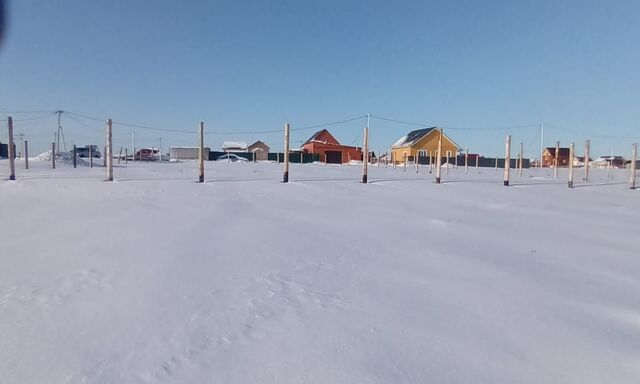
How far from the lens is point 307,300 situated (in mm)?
2920

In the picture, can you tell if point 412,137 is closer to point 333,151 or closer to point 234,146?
point 333,151

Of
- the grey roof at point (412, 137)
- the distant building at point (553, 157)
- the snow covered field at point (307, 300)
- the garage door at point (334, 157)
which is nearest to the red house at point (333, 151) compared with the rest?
the garage door at point (334, 157)

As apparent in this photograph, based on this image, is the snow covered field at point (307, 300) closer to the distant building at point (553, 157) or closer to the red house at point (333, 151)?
the red house at point (333, 151)

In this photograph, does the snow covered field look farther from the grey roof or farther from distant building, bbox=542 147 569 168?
distant building, bbox=542 147 569 168

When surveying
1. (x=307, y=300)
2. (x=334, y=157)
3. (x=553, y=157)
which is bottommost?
(x=307, y=300)

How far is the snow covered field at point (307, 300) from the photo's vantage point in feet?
6.68

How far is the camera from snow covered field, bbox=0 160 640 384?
2.04 metres

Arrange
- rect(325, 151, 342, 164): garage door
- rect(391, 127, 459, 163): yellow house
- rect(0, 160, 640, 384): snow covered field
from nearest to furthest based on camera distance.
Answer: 1. rect(0, 160, 640, 384): snow covered field
2. rect(391, 127, 459, 163): yellow house
3. rect(325, 151, 342, 164): garage door

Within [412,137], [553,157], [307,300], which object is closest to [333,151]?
[412,137]

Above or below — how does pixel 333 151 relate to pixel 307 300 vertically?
above

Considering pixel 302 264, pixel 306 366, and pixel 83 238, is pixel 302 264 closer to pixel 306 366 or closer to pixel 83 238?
pixel 306 366

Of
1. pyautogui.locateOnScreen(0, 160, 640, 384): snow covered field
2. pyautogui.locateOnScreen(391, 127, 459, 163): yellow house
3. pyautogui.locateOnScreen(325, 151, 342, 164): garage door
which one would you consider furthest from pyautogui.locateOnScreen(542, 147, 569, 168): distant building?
pyautogui.locateOnScreen(0, 160, 640, 384): snow covered field

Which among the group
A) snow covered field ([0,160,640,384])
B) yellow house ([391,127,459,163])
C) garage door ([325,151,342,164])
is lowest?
snow covered field ([0,160,640,384])

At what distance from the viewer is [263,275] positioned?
3.49m
